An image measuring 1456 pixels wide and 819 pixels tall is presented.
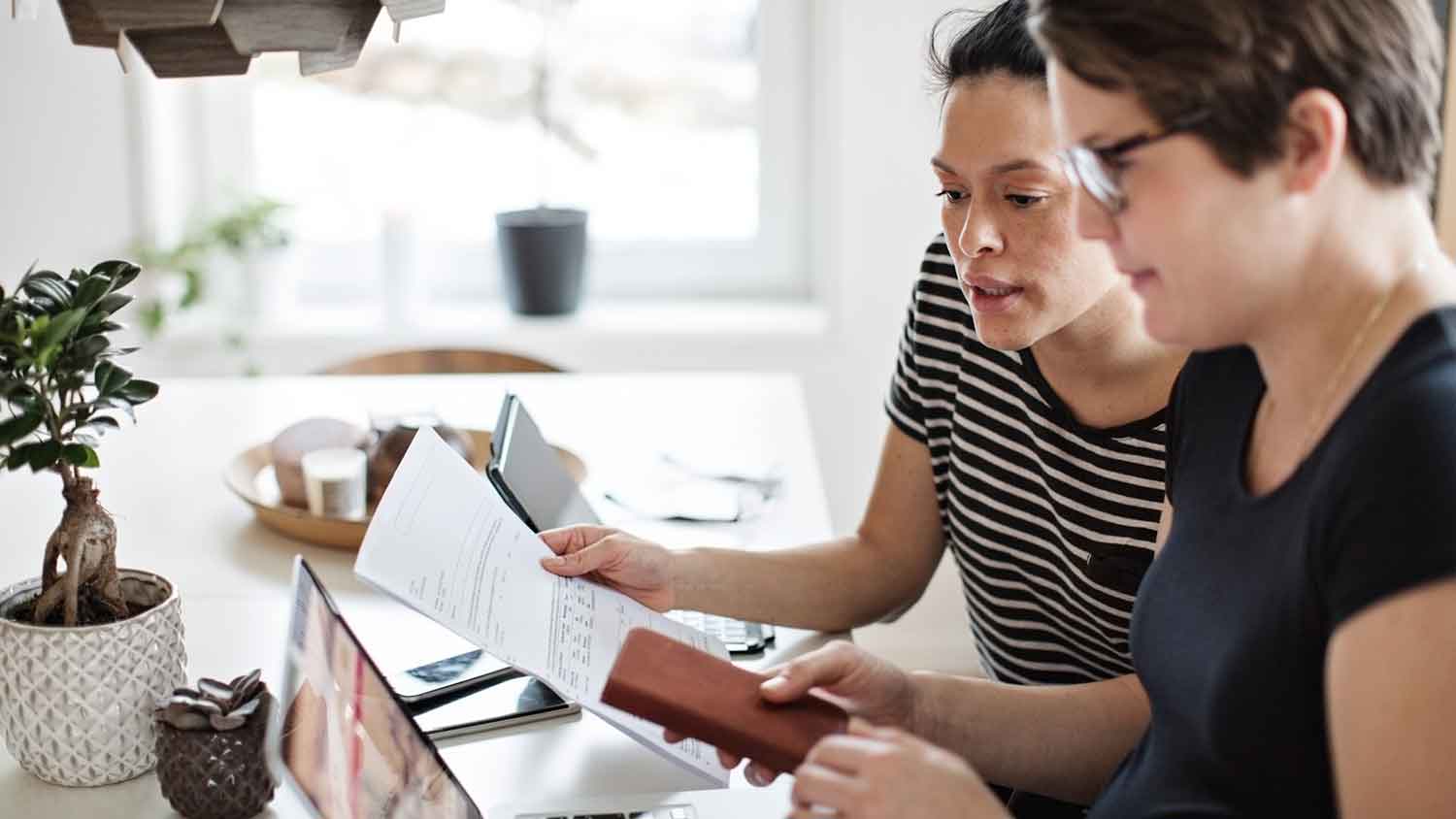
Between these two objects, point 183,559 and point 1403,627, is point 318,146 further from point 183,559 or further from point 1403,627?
point 1403,627

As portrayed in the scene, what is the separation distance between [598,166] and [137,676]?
2057mm

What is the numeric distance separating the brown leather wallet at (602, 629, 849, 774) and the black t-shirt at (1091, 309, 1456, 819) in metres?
0.22

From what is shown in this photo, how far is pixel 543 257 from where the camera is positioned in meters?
2.91

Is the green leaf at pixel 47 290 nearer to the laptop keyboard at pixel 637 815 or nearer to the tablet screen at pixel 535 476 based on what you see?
the tablet screen at pixel 535 476

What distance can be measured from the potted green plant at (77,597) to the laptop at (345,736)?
19cm

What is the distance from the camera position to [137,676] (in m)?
1.19

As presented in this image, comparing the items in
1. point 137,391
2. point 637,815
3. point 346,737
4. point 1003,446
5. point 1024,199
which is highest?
point 1024,199

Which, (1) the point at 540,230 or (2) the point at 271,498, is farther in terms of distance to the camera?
(1) the point at 540,230

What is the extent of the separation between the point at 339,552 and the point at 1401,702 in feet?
3.94

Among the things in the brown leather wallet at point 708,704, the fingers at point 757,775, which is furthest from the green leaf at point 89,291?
the fingers at point 757,775

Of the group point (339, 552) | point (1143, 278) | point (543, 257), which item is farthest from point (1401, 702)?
point (543, 257)

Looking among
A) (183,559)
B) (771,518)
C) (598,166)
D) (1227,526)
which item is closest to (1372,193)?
(1227,526)

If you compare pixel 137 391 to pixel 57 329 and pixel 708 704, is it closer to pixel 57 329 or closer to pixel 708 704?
pixel 57 329

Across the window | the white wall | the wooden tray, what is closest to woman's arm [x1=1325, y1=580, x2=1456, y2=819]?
the wooden tray
